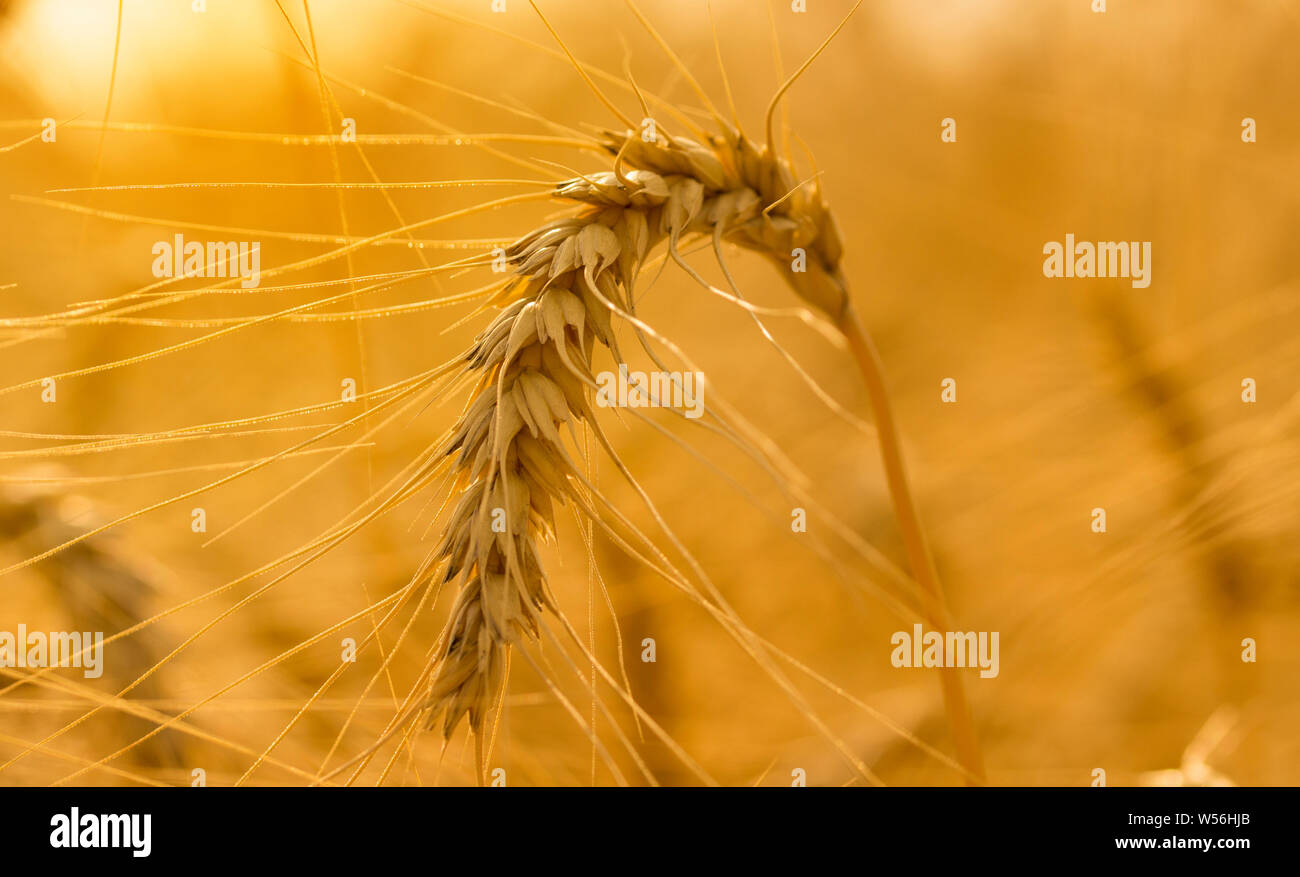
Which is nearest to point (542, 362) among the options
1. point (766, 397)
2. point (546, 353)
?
point (546, 353)

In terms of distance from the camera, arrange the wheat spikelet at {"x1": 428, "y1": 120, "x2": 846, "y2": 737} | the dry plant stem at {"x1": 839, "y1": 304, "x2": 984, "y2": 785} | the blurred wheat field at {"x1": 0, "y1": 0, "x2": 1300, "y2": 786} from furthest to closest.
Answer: the blurred wheat field at {"x1": 0, "y1": 0, "x2": 1300, "y2": 786} → the dry plant stem at {"x1": 839, "y1": 304, "x2": 984, "y2": 785} → the wheat spikelet at {"x1": 428, "y1": 120, "x2": 846, "y2": 737}

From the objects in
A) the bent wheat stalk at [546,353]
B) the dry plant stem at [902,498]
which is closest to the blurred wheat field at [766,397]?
the dry plant stem at [902,498]

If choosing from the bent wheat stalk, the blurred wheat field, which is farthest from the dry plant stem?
the blurred wheat field

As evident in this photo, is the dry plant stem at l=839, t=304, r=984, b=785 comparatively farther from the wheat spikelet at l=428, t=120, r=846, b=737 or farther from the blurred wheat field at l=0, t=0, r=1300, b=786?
the blurred wheat field at l=0, t=0, r=1300, b=786

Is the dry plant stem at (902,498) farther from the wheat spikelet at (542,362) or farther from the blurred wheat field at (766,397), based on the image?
the blurred wheat field at (766,397)

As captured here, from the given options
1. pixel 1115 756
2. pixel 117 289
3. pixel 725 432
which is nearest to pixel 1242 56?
pixel 1115 756
